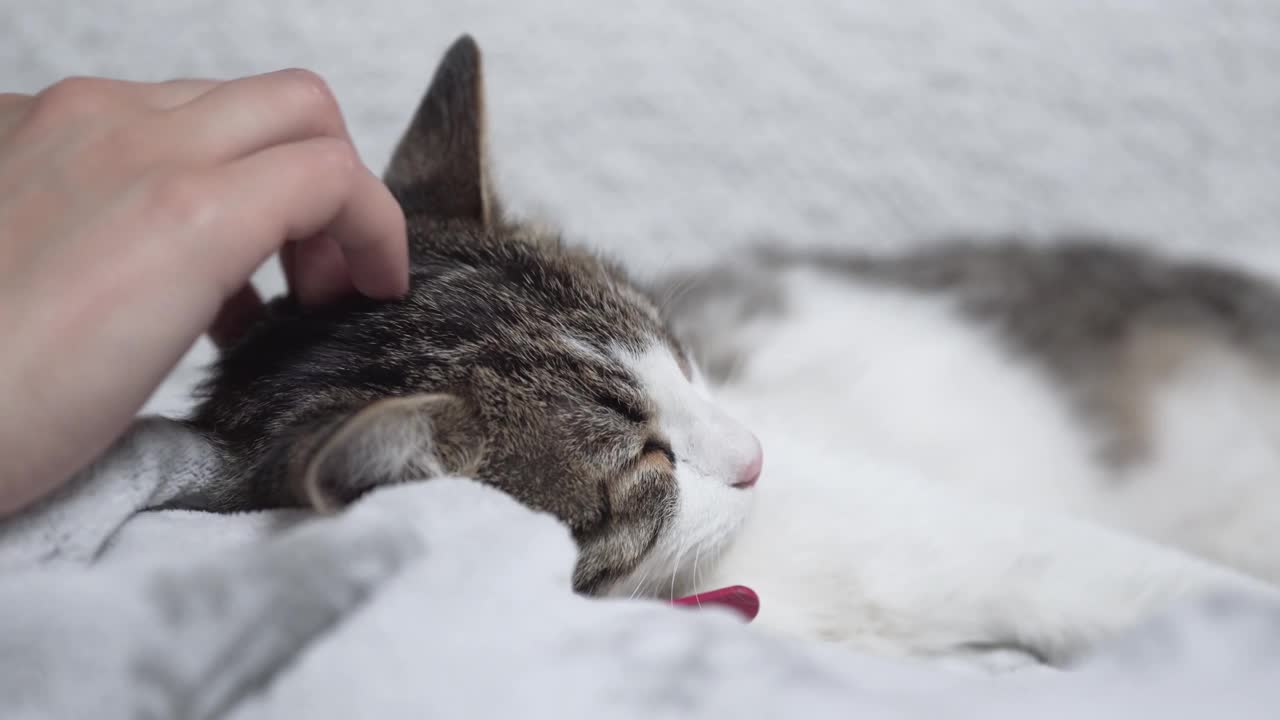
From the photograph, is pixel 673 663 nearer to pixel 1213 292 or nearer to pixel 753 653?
pixel 753 653

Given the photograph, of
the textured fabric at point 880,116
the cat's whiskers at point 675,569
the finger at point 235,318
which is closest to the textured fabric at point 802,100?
the textured fabric at point 880,116

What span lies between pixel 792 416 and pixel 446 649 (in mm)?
747

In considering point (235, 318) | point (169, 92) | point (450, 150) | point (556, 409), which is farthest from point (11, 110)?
point (556, 409)

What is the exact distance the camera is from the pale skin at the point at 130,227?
567mm

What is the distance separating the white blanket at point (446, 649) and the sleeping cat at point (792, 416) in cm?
7

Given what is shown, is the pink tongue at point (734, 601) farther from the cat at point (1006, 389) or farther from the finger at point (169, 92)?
the finger at point (169, 92)

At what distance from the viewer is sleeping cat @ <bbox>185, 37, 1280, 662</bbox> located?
0.73 meters

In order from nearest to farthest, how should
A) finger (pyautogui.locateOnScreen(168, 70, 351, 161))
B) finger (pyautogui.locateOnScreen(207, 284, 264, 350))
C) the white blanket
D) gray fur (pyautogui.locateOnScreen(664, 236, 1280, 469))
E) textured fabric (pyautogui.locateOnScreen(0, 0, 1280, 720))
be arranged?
the white blanket → finger (pyautogui.locateOnScreen(168, 70, 351, 161)) → finger (pyautogui.locateOnScreen(207, 284, 264, 350)) → gray fur (pyautogui.locateOnScreen(664, 236, 1280, 469)) → textured fabric (pyautogui.locateOnScreen(0, 0, 1280, 720))

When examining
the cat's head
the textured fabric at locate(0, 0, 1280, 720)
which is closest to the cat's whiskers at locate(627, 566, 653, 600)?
the cat's head

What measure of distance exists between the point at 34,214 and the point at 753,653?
0.51 m

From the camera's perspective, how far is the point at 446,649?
520 millimetres

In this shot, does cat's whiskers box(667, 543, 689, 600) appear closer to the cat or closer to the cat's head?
the cat's head

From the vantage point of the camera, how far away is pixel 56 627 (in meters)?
0.55

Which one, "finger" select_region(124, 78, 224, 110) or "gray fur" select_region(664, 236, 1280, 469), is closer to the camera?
"finger" select_region(124, 78, 224, 110)
